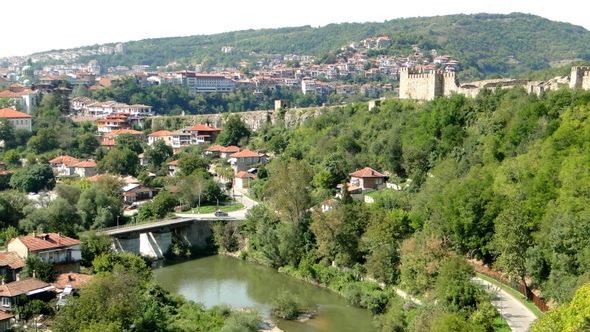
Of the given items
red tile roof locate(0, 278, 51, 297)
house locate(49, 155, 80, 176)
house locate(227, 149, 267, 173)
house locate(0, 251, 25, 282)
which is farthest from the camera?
house locate(227, 149, 267, 173)

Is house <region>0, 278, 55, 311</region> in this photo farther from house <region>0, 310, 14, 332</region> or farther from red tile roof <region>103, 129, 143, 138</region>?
red tile roof <region>103, 129, 143, 138</region>

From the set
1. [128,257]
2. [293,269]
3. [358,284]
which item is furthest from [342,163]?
[128,257]

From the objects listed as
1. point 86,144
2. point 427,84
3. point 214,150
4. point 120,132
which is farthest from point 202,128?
point 427,84

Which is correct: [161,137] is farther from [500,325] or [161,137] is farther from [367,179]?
[500,325]

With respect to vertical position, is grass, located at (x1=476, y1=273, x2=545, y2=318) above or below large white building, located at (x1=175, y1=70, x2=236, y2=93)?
below

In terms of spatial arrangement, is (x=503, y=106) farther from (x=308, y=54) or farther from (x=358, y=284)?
(x=308, y=54)

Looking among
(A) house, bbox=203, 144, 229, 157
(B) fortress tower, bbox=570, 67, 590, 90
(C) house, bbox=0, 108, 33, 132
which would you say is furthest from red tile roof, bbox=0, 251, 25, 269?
(C) house, bbox=0, 108, 33, 132

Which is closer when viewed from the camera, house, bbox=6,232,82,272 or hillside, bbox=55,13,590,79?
house, bbox=6,232,82,272
